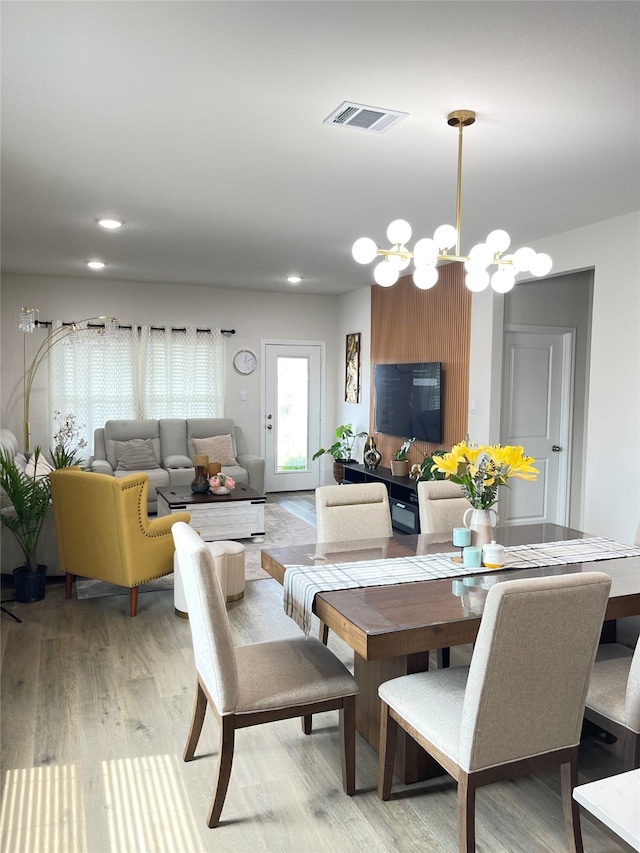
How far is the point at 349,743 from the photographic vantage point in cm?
227

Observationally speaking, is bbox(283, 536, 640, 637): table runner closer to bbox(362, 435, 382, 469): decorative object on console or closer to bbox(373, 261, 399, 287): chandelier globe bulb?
bbox(373, 261, 399, 287): chandelier globe bulb

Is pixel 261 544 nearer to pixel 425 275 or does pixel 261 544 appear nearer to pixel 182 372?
pixel 182 372

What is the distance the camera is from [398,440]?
7117mm

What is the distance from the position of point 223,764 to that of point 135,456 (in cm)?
534

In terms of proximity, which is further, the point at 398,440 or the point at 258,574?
the point at 398,440

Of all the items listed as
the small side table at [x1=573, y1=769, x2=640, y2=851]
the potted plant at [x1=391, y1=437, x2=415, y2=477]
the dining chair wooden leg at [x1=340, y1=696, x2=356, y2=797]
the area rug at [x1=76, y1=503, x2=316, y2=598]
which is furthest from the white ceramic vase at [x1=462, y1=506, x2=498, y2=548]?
the potted plant at [x1=391, y1=437, x2=415, y2=477]

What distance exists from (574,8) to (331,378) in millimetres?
6768

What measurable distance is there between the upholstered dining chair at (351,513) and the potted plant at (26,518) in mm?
1915

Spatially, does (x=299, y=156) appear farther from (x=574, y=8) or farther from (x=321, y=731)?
(x=321, y=731)

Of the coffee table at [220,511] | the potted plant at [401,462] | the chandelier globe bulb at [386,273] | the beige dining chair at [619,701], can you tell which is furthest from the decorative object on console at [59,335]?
the beige dining chair at [619,701]

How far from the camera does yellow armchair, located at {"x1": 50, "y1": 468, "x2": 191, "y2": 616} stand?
386 centimetres

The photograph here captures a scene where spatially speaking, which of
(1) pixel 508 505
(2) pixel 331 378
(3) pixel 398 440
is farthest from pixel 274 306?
(1) pixel 508 505

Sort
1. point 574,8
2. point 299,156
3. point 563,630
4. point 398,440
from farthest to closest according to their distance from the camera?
point 398,440 < point 299,156 < point 574,8 < point 563,630

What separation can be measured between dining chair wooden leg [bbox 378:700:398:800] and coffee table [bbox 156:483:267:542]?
11.0 ft
